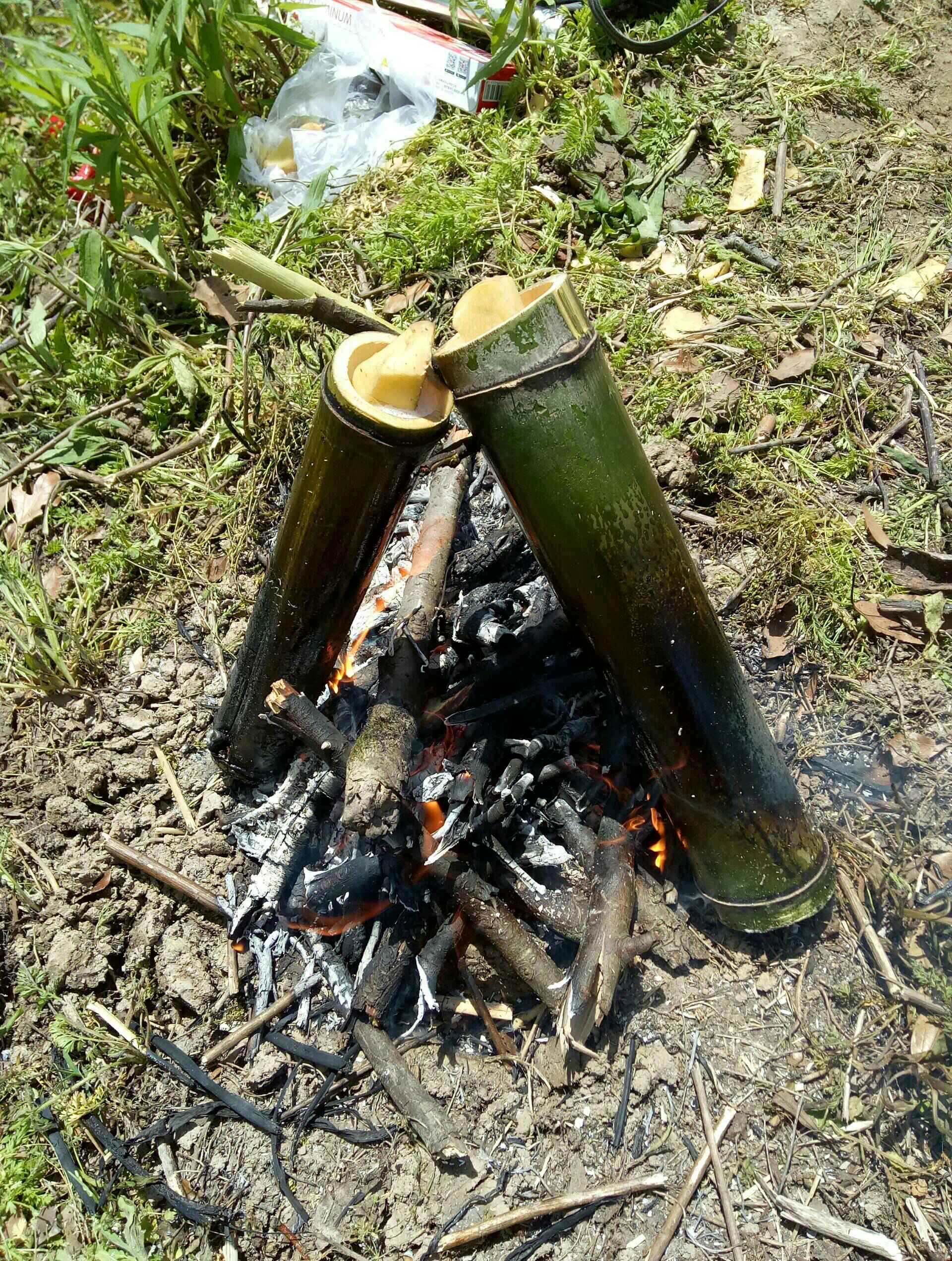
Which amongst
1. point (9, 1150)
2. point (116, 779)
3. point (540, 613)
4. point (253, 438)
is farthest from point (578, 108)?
point (9, 1150)

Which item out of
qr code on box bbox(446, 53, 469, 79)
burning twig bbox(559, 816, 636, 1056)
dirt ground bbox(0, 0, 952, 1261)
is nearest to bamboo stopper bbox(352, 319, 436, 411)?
burning twig bbox(559, 816, 636, 1056)

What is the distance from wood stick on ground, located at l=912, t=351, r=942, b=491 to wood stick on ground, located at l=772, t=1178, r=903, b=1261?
224 centimetres

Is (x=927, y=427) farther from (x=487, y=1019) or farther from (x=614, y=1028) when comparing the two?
(x=487, y=1019)

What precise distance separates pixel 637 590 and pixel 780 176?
2.73 meters

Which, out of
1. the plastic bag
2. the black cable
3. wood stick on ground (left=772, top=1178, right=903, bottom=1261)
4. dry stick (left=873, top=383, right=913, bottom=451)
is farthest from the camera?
the plastic bag

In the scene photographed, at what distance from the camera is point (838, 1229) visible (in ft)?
6.75

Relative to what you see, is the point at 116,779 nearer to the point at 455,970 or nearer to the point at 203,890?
the point at 203,890

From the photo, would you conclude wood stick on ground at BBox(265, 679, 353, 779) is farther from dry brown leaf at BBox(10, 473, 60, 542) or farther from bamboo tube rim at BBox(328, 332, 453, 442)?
dry brown leaf at BBox(10, 473, 60, 542)

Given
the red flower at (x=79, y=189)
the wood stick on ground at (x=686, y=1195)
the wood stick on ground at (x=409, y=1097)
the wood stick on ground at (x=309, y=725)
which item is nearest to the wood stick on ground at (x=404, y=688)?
the wood stick on ground at (x=309, y=725)

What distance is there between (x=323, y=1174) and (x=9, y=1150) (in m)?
0.93

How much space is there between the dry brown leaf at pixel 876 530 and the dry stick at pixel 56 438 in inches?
121

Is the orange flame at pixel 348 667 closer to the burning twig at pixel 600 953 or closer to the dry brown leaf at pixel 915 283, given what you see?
the burning twig at pixel 600 953

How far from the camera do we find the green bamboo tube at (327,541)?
6.32 ft

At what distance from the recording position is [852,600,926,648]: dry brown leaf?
110 inches
